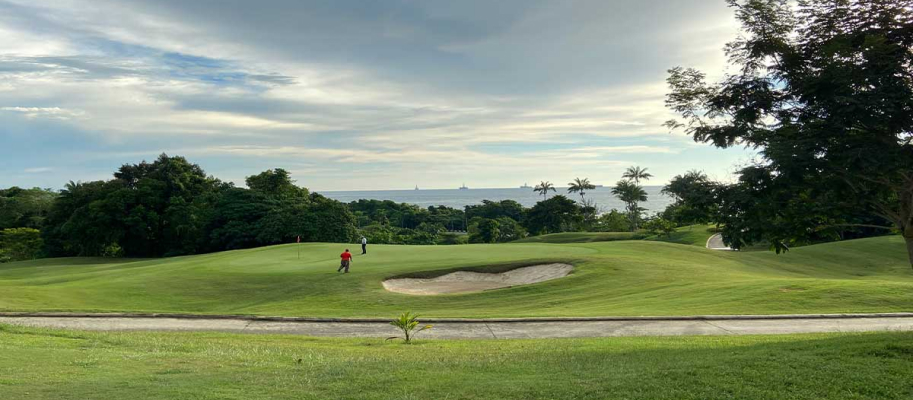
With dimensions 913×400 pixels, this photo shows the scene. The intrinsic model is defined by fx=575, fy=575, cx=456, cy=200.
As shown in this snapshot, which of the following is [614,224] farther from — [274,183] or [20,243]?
[20,243]

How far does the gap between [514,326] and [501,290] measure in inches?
276

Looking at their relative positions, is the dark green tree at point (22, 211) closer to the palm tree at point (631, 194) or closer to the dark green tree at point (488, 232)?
the dark green tree at point (488, 232)

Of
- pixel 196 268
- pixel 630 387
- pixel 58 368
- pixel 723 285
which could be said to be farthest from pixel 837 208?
pixel 196 268

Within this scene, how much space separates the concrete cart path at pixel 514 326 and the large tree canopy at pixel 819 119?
10.5ft

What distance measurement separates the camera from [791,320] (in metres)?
16.1

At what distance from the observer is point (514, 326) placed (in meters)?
16.5

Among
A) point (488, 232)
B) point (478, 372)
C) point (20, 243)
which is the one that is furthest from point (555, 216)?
point (478, 372)

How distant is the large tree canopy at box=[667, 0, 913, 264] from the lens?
10477 millimetres

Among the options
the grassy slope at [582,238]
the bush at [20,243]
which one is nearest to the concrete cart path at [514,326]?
the grassy slope at [582,238]

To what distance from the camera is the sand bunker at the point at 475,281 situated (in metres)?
25.1

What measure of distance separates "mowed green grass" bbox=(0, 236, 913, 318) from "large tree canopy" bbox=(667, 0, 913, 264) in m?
5.86

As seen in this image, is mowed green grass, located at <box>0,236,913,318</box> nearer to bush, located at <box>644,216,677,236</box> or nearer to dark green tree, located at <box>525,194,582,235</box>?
bush, located at <box>644,216,677,236</box>

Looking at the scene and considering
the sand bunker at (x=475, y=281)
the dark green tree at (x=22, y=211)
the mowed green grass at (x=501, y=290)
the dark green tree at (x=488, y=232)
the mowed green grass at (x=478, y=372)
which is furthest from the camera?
the dark green tree at (x=488, y=232)

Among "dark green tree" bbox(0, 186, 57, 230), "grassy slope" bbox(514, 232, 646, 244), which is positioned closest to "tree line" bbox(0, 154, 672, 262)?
"dark green tree" bbox(0, 186, 57, 230)
